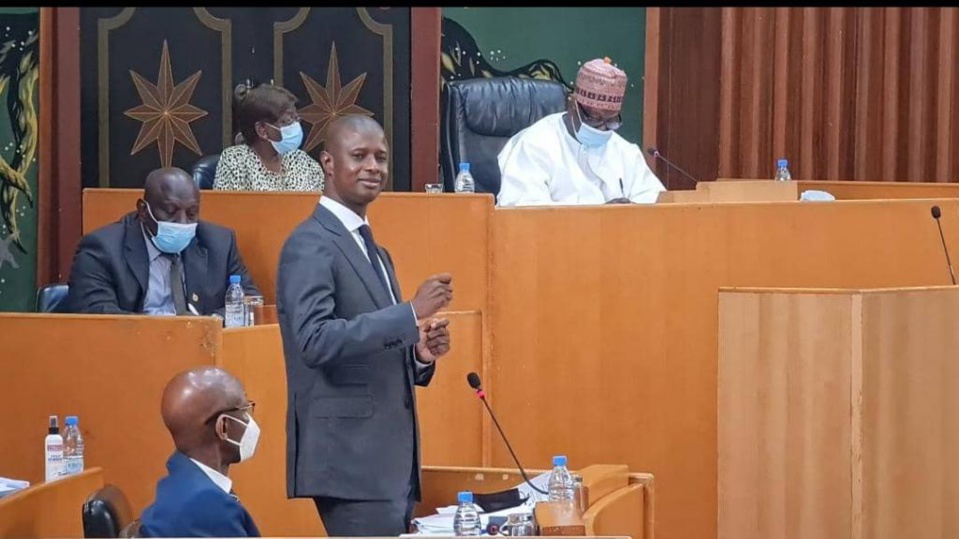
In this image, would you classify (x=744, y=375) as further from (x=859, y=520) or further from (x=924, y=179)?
(x=924, y=179)

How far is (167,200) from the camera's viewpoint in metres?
4.72

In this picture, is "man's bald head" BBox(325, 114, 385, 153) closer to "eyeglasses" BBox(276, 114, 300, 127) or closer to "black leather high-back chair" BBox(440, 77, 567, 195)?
"eyeglasses" BBox(276, 114, 300, 127)

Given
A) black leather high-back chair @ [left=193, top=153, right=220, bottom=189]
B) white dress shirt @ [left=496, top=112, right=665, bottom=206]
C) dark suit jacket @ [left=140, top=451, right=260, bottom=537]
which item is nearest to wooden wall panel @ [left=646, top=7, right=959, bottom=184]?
white dress shirt @ [left=496, top=112, right=665, bottom=206]

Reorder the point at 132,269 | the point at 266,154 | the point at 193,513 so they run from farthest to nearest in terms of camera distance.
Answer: the point at 266,154, the point at 132,269, the point at 193,513

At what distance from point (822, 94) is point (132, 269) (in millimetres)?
4240

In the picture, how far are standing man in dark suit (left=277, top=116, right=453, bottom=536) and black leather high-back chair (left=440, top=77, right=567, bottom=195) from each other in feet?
10.6

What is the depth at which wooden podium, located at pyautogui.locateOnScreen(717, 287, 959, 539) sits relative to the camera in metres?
4.31

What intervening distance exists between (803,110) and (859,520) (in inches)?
A: 151

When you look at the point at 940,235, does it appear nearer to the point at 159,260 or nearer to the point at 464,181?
the point at 464,181

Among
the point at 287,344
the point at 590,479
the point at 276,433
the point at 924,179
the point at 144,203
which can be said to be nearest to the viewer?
the point at 287,344

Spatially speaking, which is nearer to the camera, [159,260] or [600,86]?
[159,260]

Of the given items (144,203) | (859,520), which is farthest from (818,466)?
(144,203)

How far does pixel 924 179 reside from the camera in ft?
25.1

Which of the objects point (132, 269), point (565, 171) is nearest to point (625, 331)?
point (565, 171)
